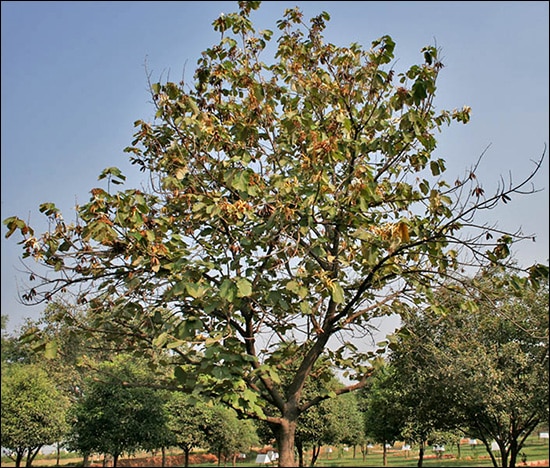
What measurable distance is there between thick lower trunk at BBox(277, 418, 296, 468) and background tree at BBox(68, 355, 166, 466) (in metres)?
18.9

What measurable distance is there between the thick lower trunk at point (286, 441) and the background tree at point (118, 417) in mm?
18864

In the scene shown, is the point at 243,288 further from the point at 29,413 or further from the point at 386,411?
the point at 29,413

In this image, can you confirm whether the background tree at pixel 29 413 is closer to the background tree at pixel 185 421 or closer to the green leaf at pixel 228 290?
the background tree at pixel 185 421

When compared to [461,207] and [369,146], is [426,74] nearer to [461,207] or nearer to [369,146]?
[369,146]

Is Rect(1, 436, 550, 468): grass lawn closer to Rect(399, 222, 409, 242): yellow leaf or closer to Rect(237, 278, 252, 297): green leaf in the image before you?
Rect(399, 222, 409, 242): yellow leaf

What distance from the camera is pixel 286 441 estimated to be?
5988mm

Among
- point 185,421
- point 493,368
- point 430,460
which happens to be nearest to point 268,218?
point 493,368

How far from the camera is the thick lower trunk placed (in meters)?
5.91

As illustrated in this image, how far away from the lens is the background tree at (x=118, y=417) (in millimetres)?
23234

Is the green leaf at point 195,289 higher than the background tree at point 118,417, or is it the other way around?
the green leaf at point 195,289

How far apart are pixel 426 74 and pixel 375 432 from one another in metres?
24.8

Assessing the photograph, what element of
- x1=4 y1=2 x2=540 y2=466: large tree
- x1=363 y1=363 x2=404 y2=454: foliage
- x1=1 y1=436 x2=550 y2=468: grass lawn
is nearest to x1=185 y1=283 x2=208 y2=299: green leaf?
x1=4 y1=2 x2=540 y2=466: large tree

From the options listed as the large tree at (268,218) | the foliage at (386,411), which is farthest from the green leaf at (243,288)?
the foliage at (386,411)

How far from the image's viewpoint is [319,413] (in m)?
23.2
